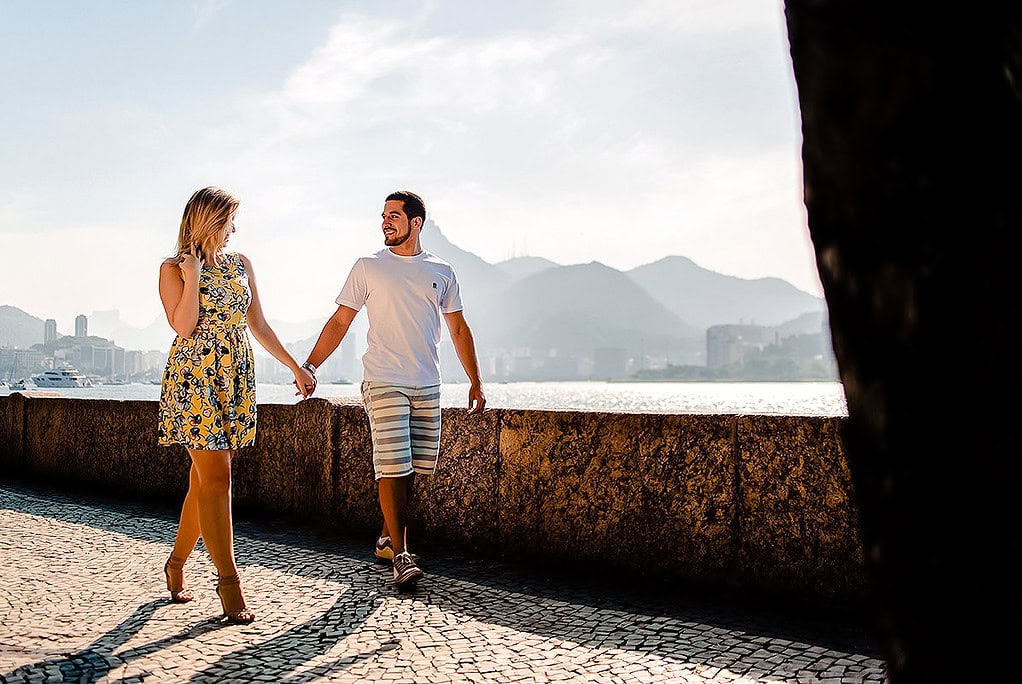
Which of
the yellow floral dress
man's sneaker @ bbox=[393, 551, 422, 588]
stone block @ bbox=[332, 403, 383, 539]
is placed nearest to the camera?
the yellow floral dress

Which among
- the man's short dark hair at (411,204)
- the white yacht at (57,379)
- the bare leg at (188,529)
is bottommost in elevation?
the bare leg at (188,529)

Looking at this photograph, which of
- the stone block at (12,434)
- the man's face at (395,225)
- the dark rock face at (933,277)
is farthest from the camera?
the stone block at (12,434)

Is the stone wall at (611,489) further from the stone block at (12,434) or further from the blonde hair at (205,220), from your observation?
the stone block at (12,434)

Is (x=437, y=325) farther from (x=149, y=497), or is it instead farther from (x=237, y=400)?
(x=149, y=497)

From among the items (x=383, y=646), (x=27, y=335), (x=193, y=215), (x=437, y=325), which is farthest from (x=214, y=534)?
(x=27, y=335)

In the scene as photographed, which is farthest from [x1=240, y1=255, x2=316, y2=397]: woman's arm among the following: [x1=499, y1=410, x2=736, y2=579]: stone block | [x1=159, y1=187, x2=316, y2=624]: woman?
[x1=499, y1=410, x2=736, y2=579]: stone block

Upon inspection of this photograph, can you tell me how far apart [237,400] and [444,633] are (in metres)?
1.37

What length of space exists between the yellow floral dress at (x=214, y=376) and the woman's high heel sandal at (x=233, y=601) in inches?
22.0

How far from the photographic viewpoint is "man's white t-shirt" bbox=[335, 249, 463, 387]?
5379 millimetres

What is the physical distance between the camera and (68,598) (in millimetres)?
4750

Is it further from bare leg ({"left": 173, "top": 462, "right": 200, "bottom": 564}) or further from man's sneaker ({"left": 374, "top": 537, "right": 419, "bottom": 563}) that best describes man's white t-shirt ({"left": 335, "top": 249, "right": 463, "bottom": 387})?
bare leg ({"left": 173, "top": 462, "right": 200, "bottom": 564})

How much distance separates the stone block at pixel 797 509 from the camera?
464 cm

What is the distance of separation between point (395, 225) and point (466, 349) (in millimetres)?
826

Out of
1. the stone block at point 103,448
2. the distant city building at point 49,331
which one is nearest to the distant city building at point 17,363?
the distant city building at point 49,331
